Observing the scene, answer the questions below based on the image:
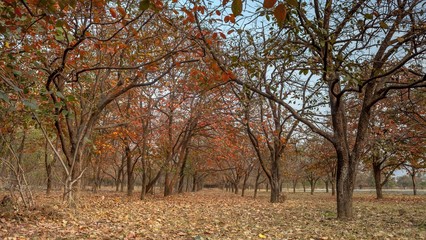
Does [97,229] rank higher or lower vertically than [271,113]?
lower

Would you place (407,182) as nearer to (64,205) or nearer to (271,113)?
(271,113)

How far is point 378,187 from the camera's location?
62.9 ft

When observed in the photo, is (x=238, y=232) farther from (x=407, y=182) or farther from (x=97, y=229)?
(x=407, y=182)

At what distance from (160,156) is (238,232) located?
36.1ft

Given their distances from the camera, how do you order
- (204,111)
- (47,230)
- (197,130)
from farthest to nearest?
(197,130), (204,111), (47,230)

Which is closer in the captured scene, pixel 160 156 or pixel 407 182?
pixel 160 156

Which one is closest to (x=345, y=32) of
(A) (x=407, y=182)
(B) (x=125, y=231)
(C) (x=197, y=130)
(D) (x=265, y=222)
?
(D) (x=265, y=222)

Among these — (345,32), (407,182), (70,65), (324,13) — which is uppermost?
(324,13)

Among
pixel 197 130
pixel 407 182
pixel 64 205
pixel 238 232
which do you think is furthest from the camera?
pixel 407 182

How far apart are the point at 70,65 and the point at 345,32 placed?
6.06 meters

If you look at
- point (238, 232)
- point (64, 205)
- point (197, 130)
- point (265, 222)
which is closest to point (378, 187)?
point (197, 130)

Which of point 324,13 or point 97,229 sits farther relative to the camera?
point 324,13

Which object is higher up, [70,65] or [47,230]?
[70,65]

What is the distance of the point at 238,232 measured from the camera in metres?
5.48
